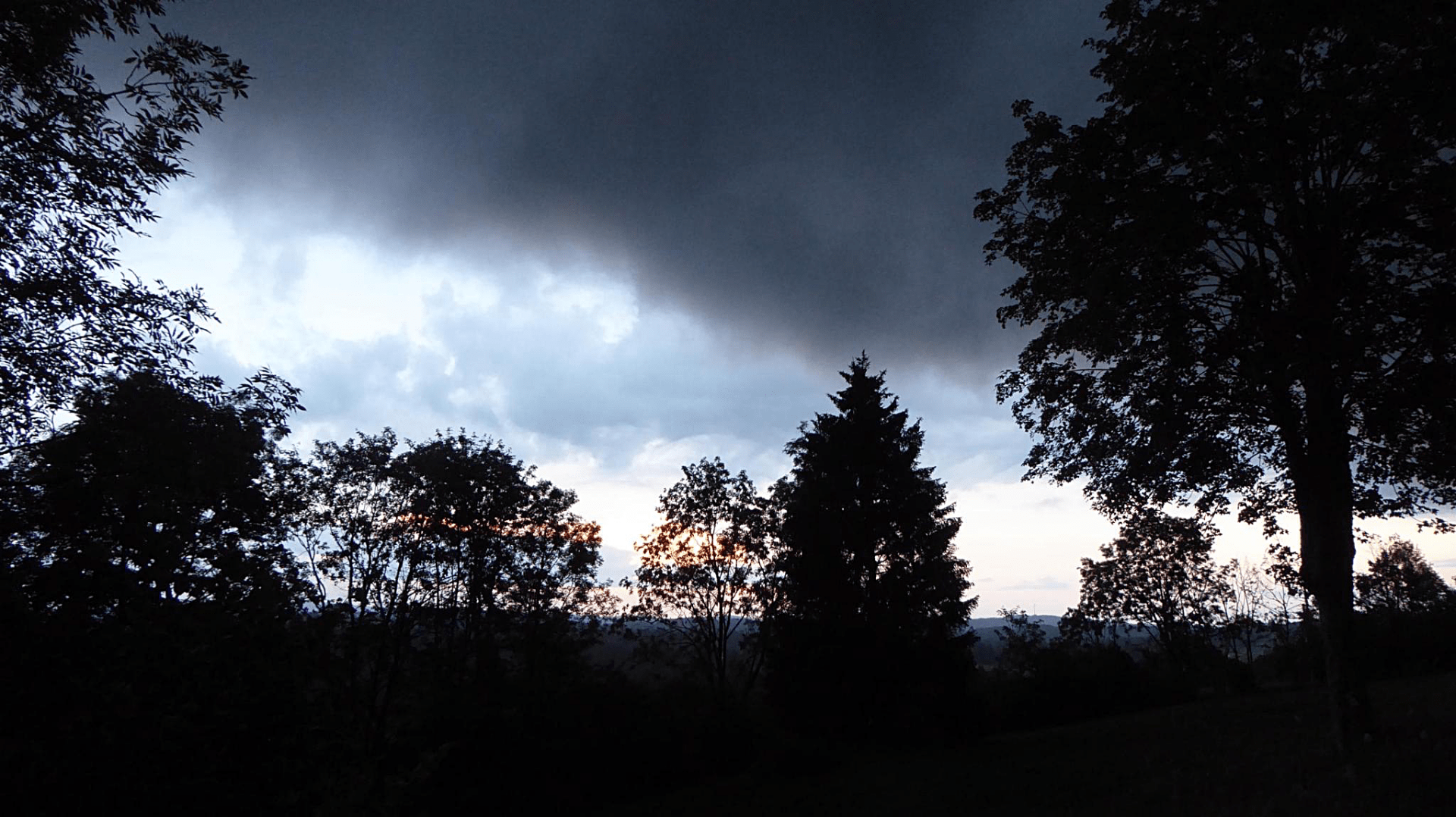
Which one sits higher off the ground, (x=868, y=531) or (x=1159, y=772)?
(x=868, y=531)

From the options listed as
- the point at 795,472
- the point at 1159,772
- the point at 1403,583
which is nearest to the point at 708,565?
the point at 795,472

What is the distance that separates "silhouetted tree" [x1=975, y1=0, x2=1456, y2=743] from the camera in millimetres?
11133

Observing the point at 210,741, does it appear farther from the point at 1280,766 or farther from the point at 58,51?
the point at 1280,766

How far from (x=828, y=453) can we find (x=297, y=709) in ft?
95.6

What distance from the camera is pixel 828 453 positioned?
33.2 metres

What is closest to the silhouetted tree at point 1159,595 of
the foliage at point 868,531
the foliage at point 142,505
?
the foliage at point 868,531

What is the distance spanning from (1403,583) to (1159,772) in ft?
281

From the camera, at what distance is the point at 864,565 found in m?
31.4

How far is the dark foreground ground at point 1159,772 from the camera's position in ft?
31.8

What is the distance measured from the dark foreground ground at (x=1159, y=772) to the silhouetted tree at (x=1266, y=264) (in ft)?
7.17

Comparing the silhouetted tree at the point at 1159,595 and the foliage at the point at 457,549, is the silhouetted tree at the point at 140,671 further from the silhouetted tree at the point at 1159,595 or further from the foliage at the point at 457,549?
the silhouetted tree at the point at 1159,595

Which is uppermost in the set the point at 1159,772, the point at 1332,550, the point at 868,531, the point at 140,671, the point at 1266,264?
the point at 1266,264

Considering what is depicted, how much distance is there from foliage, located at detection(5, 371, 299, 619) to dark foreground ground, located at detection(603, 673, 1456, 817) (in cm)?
1292

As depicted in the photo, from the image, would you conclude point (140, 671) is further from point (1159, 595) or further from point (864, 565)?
point (1159, 595)
